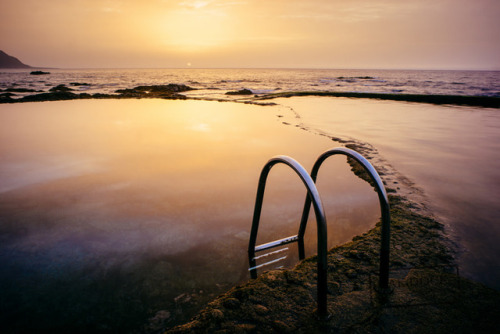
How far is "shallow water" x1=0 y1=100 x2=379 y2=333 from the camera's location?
6.88ft

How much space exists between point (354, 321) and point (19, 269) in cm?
304

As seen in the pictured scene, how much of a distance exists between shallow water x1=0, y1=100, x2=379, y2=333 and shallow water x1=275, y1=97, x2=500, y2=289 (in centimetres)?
98

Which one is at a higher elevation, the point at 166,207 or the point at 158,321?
the point at 166,207

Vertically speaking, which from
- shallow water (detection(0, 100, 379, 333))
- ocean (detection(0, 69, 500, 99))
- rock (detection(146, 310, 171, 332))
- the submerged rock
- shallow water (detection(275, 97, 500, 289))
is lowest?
rock (detection(146, 310, 171, 332))

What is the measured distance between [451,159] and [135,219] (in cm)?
644

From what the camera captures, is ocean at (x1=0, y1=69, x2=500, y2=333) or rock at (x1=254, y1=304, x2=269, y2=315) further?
ocean at (x1=0, y1=69, x2=500, y2=333)

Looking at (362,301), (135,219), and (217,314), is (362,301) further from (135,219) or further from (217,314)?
(135,219)

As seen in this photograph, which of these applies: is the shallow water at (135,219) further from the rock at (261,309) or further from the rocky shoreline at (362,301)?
the rock at (261,309)

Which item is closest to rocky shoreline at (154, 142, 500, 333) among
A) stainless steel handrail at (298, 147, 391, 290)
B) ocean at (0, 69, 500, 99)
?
stainless steel handrail at (298, 147, 391, 290)

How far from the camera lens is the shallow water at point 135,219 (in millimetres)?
2096

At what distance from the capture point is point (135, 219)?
336cm

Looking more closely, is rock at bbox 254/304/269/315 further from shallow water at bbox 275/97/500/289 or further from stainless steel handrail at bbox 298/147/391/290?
shallow water at bbox 275/97/500/289

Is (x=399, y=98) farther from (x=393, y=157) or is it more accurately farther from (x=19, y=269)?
(x=19, y=269)

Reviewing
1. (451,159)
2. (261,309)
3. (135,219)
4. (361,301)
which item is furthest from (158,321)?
(451,159)
